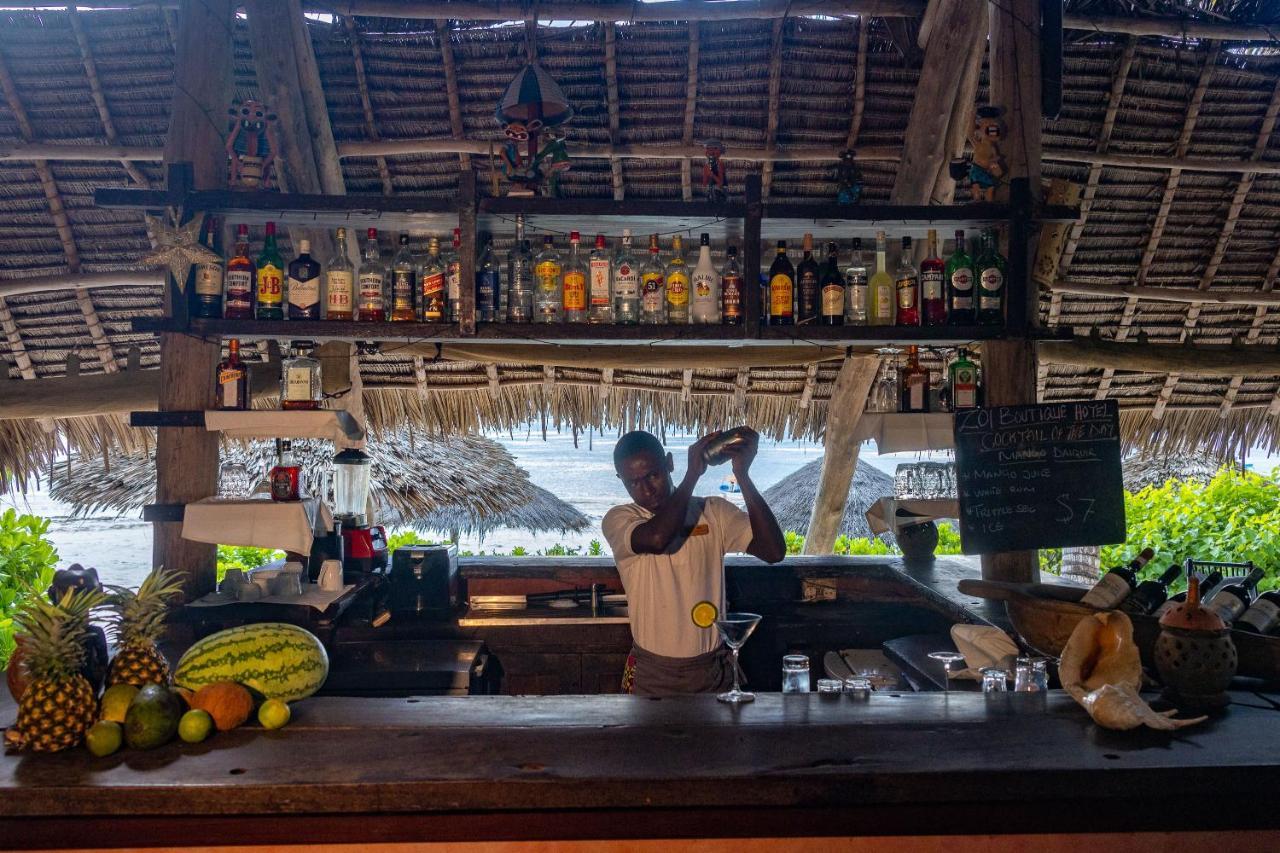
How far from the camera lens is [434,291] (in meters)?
3.72

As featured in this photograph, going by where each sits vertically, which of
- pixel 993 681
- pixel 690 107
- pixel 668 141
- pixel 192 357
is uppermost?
pixel 690 107

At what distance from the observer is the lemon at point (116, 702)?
6.79ft

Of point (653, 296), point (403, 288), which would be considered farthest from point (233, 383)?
point (653, 296)

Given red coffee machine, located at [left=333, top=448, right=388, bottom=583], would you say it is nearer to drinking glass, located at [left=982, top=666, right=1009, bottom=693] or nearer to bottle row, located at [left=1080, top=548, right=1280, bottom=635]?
drinking glass, located at [left=982, top=666, right=1009, bottom=693]

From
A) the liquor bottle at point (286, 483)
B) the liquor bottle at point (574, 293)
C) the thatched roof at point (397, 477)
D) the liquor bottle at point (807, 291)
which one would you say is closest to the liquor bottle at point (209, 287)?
the liquor bottle at point (286, 483)

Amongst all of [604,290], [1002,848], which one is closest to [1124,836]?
[1002,848]

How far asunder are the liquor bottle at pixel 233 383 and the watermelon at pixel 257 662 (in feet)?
5.09

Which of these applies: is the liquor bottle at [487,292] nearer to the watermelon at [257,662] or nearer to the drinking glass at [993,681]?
the watermelon at [257,662]

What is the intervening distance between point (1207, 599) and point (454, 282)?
8.96 feet

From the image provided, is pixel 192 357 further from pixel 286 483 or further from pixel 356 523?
pixel 356 523

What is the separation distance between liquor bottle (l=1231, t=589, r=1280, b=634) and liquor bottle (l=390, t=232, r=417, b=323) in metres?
2.87

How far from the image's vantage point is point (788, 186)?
18.9 feet

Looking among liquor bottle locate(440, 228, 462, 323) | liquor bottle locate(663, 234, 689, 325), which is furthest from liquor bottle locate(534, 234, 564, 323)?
liquor bottle locate(663, 234, 689, 325)

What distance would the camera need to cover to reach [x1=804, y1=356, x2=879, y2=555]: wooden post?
18.1 ft
